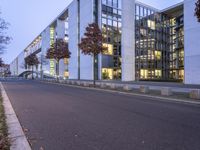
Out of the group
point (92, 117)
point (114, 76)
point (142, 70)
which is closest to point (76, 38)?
point (114, 76)

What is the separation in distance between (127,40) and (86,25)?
42.1 ft

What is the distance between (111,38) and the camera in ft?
196

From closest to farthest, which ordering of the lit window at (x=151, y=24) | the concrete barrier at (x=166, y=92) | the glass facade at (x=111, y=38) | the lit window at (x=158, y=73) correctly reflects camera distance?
1. the concrete barrier at (x=166, y=92)
2. the glass facade at (x=111, y=38)
3. the lit window at (x=151, y=24)
4. the lit window at (x=158, y=73)

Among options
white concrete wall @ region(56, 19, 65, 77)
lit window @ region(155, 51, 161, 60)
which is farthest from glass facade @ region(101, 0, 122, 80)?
white concrete wall @ region(56, 19, 65, 77)

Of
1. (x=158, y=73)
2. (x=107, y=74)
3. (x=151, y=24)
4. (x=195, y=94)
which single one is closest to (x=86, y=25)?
(x=107, y=74)

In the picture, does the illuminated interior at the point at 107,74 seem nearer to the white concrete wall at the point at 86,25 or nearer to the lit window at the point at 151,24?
the white concrete wall at the point at 86,25

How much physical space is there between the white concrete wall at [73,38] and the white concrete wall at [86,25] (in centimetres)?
391

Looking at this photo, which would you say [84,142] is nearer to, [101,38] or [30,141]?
[30,141]

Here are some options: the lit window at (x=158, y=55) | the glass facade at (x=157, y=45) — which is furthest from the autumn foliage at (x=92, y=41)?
the lit window at (x=158, y=55)

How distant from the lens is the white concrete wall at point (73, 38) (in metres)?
66.1

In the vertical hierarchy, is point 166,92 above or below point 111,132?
above

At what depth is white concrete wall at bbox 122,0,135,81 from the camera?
51406 mm

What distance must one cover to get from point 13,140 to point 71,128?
1.94 m

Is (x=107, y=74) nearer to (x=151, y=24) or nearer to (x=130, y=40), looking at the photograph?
(x=130, y=40)
